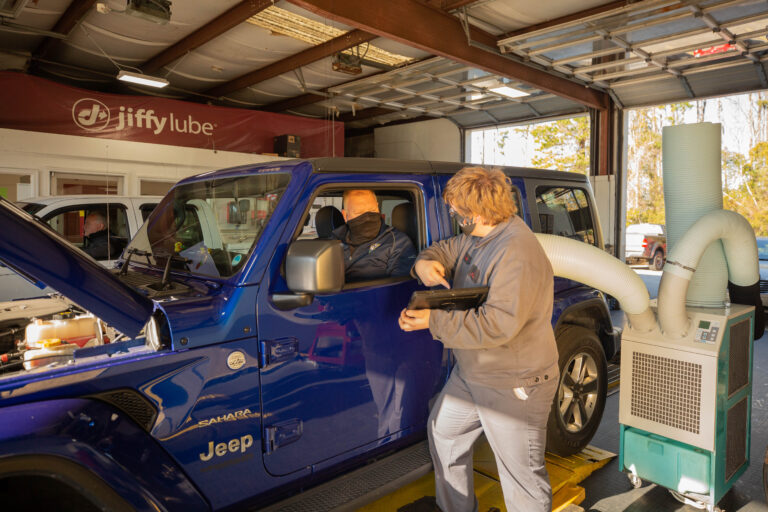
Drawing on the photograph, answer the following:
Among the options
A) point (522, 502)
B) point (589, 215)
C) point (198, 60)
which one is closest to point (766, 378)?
point (589, 215)

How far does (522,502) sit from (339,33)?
7.91 m

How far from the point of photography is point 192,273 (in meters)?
2.35

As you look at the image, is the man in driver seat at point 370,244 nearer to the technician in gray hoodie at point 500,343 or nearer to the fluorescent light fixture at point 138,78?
the technician in gray hoodie at point 500,343

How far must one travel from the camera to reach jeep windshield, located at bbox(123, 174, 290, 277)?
2.26 m

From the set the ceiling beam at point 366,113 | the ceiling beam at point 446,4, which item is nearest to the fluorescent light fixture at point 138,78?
the ceiling beam at point 446,4

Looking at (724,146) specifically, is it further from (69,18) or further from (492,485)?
(492,485)

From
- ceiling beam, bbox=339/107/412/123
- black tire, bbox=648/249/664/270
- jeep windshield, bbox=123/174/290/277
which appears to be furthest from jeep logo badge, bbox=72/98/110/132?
black tire, bbox=648/249/664/270

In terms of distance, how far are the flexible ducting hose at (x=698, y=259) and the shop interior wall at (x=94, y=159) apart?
297 inches

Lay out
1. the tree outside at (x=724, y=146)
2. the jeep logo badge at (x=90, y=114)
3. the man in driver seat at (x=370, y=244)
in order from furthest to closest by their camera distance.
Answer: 1. the tree outside at (x=724, y=146)
2. the jeep logo badge at (x=90, y=114)
3. the man in driver seat at (x=370, y=244)

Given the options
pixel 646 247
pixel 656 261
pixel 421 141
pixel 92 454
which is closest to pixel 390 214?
pixel 92 454

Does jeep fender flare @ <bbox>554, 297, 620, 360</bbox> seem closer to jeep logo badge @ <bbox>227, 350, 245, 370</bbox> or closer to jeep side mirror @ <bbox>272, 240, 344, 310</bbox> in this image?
jeep side mirror @ <bbox>272, 240, 344, 310</bbox>

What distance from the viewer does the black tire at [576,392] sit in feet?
10.4

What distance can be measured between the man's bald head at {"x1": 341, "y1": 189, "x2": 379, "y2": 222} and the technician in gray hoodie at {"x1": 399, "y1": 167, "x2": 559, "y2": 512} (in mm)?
522

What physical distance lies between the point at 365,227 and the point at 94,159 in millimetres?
8528
